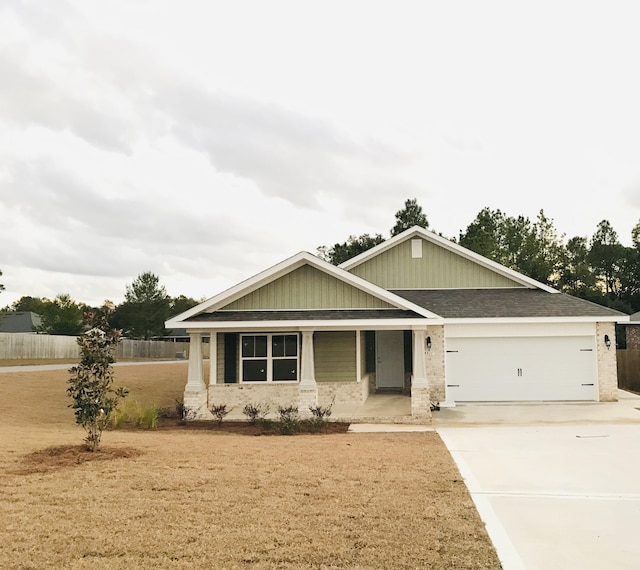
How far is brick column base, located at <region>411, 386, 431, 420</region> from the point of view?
1487cm

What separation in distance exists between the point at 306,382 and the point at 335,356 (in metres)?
2.43

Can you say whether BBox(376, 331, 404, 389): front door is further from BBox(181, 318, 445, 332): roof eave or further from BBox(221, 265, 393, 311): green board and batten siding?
BBox(181, 318, 445, 332): roof eave

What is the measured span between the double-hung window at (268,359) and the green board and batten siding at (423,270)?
212 inches

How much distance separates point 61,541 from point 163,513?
1167 millimetres

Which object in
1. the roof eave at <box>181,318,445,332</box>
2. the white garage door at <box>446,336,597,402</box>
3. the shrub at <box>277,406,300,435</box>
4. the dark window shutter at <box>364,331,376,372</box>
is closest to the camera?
the shrub at <box>277,406,300,435</box>

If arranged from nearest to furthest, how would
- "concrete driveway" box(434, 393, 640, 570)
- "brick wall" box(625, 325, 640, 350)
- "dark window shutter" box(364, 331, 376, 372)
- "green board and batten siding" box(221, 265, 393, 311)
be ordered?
"concrete driveway" box(434, 393, 640, 570)
"green board and batten siding" box(221, 265, 393, 311)
"dark window shutter" box(364, 331, 376, 372)
"brick wall" box(625, 325, 640, 350)

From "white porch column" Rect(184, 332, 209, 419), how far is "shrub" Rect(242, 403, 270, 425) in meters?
1.20

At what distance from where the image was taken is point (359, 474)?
8.48 m

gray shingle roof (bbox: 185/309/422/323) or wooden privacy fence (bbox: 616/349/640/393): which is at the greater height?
gray shingle roof (bbox: 185/309/422/323)

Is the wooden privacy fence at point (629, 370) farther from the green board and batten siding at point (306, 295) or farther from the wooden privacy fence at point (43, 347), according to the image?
the wooden privacy fence at point (43, 347)

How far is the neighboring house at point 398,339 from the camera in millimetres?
15617

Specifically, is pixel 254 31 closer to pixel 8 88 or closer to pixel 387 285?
pixel 8 88

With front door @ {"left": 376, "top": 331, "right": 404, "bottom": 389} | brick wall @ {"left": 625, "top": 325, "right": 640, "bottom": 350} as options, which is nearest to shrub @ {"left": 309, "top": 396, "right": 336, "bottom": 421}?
front door @ {"left": 376, "top": 331, "right": 404, "bottom": 389}

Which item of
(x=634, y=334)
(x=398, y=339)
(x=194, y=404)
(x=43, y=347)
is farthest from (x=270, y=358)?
(x=43, y=347)
